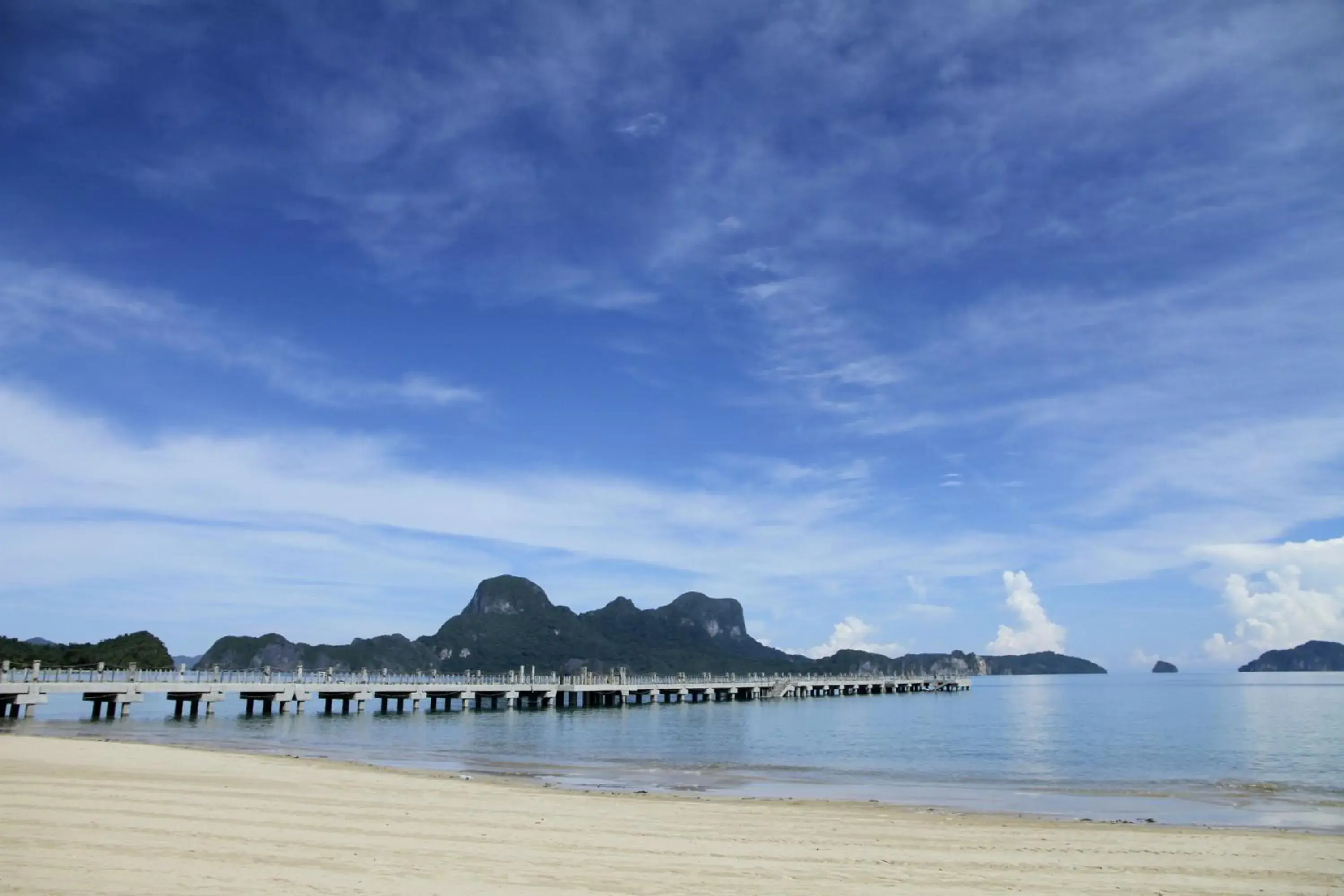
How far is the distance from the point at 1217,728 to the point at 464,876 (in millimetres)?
62501

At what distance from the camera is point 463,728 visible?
182ft

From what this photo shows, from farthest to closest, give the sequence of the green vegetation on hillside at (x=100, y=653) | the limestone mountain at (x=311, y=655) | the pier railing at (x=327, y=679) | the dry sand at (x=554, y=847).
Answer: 1. the limestone mountain at (x=311, y=655)
2. the green vegetation on hillside at (x=100, y=653)
3. the pier railing at (x=327, y=679)
4. the dry sand at (x=554, y=847)

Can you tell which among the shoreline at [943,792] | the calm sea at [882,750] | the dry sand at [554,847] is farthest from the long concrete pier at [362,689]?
the dry sand at [554,847]

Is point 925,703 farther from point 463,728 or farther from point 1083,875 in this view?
point 1083,875

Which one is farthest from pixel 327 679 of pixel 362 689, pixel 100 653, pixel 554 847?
pixel 554 847

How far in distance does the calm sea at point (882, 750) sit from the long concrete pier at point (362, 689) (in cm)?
201

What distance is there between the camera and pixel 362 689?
6856 centimetres

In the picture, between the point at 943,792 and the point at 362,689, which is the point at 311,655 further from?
the point at 943,792

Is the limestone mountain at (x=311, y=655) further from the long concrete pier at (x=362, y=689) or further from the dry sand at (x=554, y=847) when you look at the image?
the dry sand at (x=554, y=847)

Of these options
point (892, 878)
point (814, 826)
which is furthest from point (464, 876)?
point (814, 826)

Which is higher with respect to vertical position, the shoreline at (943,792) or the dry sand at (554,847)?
the dry sand at (554,847)

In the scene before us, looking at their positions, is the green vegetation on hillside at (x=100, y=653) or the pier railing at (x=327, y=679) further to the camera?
the green vegetation on hillside at (x=100, y=653)

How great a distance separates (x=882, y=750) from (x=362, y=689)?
142 ft

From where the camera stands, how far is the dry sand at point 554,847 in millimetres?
10312
